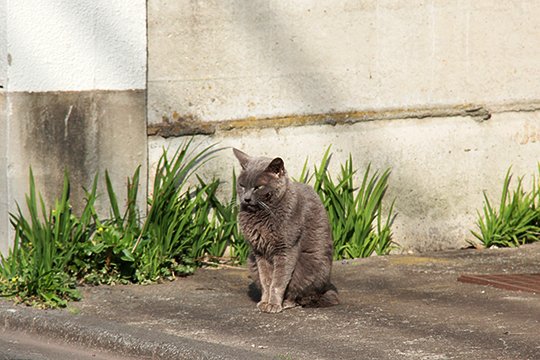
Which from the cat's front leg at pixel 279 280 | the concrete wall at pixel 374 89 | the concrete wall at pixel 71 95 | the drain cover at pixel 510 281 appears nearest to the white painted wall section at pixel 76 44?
the concrete wall at pixel 71 95

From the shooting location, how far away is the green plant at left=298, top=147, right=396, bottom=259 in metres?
7.64

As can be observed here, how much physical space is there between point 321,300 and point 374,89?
6.50 ft

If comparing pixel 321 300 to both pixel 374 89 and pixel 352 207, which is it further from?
pixel 374 89

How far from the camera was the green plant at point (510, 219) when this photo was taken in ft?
26.4

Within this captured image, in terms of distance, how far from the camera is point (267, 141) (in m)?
7.62

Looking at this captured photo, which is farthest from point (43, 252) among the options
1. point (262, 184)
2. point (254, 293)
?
point (262, 184)

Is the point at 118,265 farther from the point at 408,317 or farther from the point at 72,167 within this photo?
the point at 408,317

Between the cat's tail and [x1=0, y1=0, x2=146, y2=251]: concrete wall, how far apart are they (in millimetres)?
1507

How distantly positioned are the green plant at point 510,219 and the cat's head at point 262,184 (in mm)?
2252

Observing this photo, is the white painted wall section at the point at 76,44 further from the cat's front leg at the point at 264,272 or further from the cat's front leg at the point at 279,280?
the cat's front leg at the point at 279,280

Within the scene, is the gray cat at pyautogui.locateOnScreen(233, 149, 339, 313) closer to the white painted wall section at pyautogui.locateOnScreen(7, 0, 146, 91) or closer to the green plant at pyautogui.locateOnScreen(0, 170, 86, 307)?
the green plant at pyautogui.locateOnScreen(0, 170, 86, 307)

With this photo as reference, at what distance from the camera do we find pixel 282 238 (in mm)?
6305

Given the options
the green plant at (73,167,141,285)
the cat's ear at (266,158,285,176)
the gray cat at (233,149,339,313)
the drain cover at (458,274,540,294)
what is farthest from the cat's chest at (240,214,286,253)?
the drain cover at (458,274,540,294)

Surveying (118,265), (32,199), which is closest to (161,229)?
(118,265)
